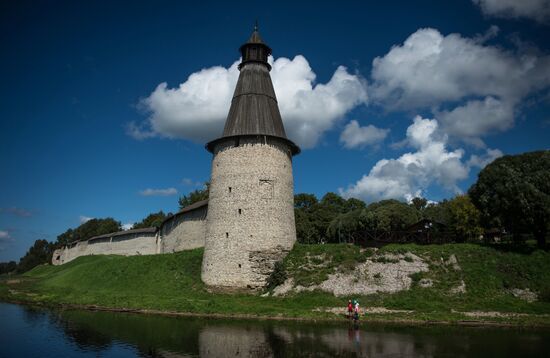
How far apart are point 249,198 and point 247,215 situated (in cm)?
123

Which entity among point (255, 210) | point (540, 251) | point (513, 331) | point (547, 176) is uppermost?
point (547, 176)

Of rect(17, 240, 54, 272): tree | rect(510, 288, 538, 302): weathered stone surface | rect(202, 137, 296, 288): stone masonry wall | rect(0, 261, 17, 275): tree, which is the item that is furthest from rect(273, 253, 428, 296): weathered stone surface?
rect(0, 261, 17, 275): tree

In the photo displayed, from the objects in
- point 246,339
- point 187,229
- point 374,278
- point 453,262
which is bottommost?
point 246,339

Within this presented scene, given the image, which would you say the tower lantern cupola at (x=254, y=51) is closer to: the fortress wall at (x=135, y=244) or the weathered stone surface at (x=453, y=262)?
the weathered stone surface at (x=453, y=262)

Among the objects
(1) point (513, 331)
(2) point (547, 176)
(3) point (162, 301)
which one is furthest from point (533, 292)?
(3) point (162, 301)

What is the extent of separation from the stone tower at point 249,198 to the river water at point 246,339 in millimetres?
8019

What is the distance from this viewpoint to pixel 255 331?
17344 millimetres

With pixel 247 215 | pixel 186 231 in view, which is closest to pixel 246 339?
pixel 247 215

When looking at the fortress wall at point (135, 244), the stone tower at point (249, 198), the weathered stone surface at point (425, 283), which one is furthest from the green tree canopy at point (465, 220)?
the fortress wall at point (135, 244)

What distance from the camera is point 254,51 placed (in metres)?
33.9

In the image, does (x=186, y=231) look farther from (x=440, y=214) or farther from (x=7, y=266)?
(x=7, y=266)

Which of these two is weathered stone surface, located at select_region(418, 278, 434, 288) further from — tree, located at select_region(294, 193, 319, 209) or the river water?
tree, located at select_region(294, 193, 319, 209)

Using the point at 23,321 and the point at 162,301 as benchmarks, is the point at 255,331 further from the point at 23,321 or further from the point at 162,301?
the point at 23,321

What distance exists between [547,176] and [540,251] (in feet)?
16.9
